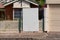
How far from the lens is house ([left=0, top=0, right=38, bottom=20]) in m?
32.2

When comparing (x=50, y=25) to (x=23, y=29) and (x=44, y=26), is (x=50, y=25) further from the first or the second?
(x=23, y=29)

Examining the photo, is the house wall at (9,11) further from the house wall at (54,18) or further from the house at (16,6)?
the house wall at (54,18)

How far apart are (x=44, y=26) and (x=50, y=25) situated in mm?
1262

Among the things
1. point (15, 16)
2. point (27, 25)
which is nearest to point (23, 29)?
point (27, 25)

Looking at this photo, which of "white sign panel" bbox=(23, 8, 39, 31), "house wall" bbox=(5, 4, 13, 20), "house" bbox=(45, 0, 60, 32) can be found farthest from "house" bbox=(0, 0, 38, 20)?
"white sign panel" bbox=(23, 8, 39, 31)

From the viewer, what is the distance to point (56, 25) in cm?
2131

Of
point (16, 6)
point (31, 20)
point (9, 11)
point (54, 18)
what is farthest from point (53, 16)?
point (9, 11)

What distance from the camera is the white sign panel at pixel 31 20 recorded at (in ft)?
66.0

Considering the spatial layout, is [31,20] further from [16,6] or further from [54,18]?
[16,6]

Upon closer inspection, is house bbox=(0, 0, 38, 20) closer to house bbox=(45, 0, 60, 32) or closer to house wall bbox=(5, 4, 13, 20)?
house wall bbox=(5, 4, 13, 20)

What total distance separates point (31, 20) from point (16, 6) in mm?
12389

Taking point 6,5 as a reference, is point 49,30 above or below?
below

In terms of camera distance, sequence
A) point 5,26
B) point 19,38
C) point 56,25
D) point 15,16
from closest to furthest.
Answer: point 19,38
point 5,26
point 56,25
point 15,16

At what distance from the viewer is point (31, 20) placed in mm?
20219
